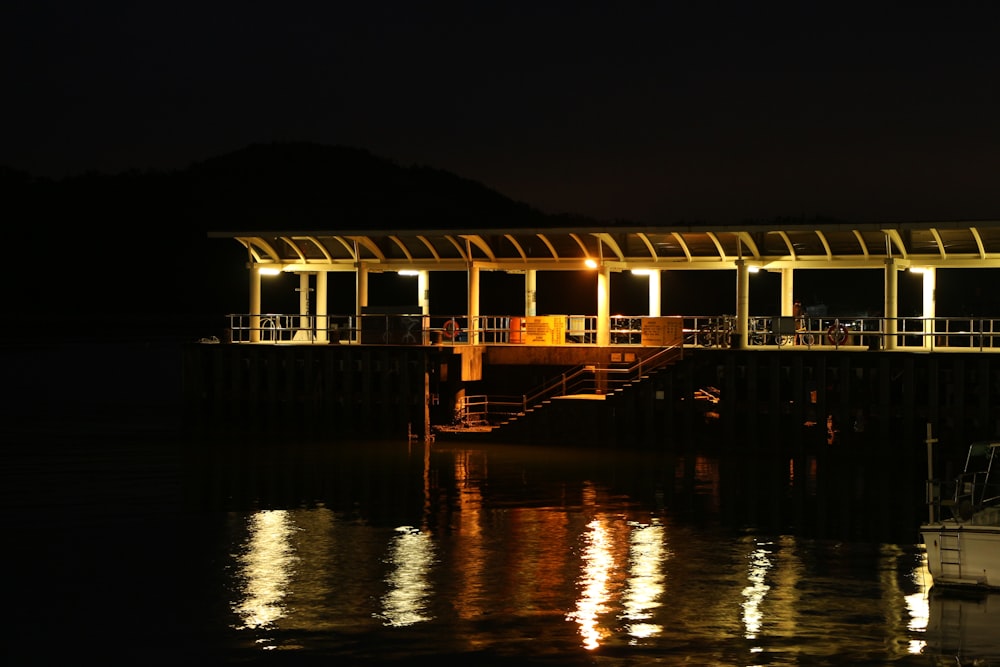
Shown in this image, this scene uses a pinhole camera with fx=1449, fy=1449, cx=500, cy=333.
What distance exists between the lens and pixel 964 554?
2308 centimetres

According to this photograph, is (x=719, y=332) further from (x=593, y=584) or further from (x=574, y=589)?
(x=574, y=589)

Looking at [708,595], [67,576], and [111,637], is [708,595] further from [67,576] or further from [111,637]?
[67,576]

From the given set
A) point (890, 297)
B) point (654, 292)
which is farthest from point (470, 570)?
point (654, 292)

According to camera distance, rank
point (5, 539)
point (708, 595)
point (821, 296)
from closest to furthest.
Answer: point (708, 595) < point (5, 539) < point (821, 296)

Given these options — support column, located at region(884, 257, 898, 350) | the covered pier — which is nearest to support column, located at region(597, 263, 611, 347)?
the covered pier

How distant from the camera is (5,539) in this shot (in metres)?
28.2

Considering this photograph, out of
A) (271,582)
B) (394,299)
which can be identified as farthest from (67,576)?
(394,299)

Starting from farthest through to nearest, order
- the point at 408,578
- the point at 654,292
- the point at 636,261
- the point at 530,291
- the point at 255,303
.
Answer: the point at 255,303 → the point at 530,291 → the point at 654,292 → the point at 636,261 → the point at 408,578

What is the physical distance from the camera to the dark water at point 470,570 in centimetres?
2028

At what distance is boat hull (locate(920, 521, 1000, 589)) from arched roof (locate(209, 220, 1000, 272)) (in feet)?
74.2

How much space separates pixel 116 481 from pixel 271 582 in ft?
49.0

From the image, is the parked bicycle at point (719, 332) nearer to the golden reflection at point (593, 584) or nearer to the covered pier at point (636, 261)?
the covered pier at point (636, 261)

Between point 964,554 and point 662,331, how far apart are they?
24.1 m

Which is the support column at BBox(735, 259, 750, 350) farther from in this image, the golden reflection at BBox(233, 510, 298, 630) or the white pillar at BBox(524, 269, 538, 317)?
the golden reflection at BBox(233, 510, 298, 630)
